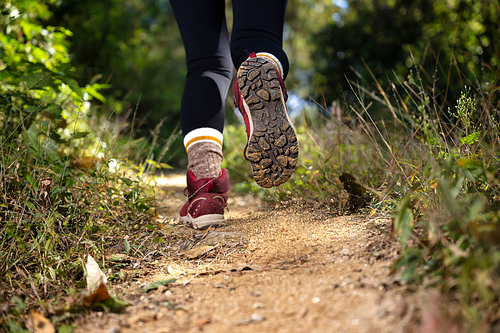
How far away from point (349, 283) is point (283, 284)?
184 mm

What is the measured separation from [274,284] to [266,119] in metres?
0.68

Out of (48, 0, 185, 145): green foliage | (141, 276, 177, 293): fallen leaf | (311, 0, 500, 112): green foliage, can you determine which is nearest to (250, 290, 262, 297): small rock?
(141, 276, 177, 293): fallen leaf

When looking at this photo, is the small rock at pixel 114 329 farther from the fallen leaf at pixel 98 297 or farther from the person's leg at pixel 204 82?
the person's leg at pixel 204 82

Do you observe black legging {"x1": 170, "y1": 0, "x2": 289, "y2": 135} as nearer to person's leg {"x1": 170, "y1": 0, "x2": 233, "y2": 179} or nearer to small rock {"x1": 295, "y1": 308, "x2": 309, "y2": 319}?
person's leg {"x1": 170, "y1": 0, "x2": 233, "y2": 179}

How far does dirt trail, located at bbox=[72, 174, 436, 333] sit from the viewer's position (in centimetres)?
79

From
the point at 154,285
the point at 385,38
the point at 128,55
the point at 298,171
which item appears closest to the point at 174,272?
the point at 154,285

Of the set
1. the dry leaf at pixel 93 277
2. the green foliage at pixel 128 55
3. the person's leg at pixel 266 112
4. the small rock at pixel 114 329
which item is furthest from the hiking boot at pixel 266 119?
the green foliage at pixel 128 55

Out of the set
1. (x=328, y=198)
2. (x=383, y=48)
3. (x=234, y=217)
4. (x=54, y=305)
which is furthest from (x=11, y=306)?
(x=383, y=48)

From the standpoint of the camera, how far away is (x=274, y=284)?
1017 millimetres

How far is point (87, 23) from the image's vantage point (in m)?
6.19

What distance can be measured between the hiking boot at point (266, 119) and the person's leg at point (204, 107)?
344 mm

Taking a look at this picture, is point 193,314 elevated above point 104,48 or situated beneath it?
situated beneath

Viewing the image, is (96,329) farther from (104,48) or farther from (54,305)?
(104,48)

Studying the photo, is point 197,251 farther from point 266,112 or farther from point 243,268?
point 266,112
